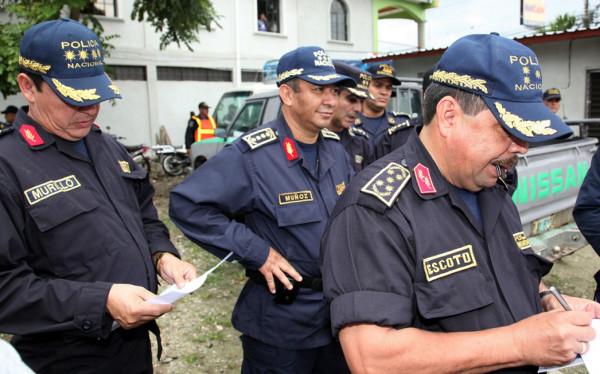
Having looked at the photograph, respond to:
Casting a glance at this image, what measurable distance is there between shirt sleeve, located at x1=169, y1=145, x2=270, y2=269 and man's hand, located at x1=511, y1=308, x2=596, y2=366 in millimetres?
1249

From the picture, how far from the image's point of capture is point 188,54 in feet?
50.9

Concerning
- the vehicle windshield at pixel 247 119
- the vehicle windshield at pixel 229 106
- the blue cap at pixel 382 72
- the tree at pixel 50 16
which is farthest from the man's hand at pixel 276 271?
the vehicle windshield at pixel 229 106

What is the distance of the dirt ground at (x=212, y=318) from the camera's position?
345cm

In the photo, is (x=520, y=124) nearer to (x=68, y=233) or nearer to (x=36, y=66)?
(x=68, y=233)

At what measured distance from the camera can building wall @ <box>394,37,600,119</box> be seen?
10.3 m

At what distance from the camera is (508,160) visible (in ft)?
4.21

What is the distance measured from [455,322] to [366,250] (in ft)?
1.03

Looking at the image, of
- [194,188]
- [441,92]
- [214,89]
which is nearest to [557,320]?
[441,92]

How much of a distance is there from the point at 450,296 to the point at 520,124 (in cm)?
50

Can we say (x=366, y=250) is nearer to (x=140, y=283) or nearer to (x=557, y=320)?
(x=557, y=320)

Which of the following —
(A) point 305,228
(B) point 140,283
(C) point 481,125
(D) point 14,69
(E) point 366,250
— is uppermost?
(D) point 14,69

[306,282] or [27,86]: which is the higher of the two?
[27,86]

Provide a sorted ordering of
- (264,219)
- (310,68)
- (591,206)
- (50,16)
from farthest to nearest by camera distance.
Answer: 1. (50,16)
2. (310,68)
3. (264,219)
4. (591,206)

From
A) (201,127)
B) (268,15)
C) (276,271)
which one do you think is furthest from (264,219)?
(268,15)
